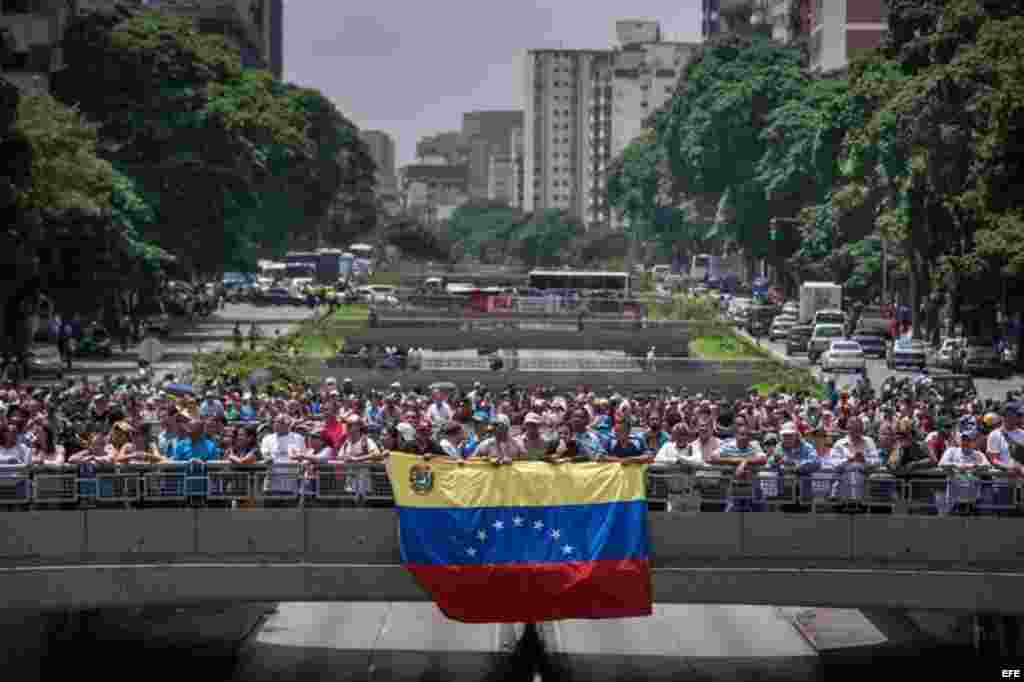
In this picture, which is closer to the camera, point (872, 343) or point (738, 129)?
→ point (872, 343)

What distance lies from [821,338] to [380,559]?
61.8 m

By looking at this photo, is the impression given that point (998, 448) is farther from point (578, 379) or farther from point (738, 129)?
point (738, 129)

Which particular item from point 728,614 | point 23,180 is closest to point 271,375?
point 23,180

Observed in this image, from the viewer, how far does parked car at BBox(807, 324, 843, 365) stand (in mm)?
87000

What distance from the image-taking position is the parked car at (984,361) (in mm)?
78375

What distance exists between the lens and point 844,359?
78.9 meters

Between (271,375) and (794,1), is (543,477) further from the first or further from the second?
(794,1)

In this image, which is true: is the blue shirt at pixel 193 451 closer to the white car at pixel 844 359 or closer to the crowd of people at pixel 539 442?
the crowd of people at pixel 539 442

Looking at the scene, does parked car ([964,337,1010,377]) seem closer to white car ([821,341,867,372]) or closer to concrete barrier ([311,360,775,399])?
white car ([821,341,867,372])

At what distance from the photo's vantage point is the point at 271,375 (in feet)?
197

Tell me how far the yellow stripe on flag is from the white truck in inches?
2932

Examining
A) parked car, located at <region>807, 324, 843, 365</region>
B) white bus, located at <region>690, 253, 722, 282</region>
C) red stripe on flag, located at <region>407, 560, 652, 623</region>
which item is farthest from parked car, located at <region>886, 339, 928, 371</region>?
white bus, located at <region>690, 253, 722, 282</region>

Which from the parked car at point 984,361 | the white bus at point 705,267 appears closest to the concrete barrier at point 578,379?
the parked car at point 984,361

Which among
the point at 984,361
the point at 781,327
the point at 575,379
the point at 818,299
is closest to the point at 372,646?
the point at 575,379
